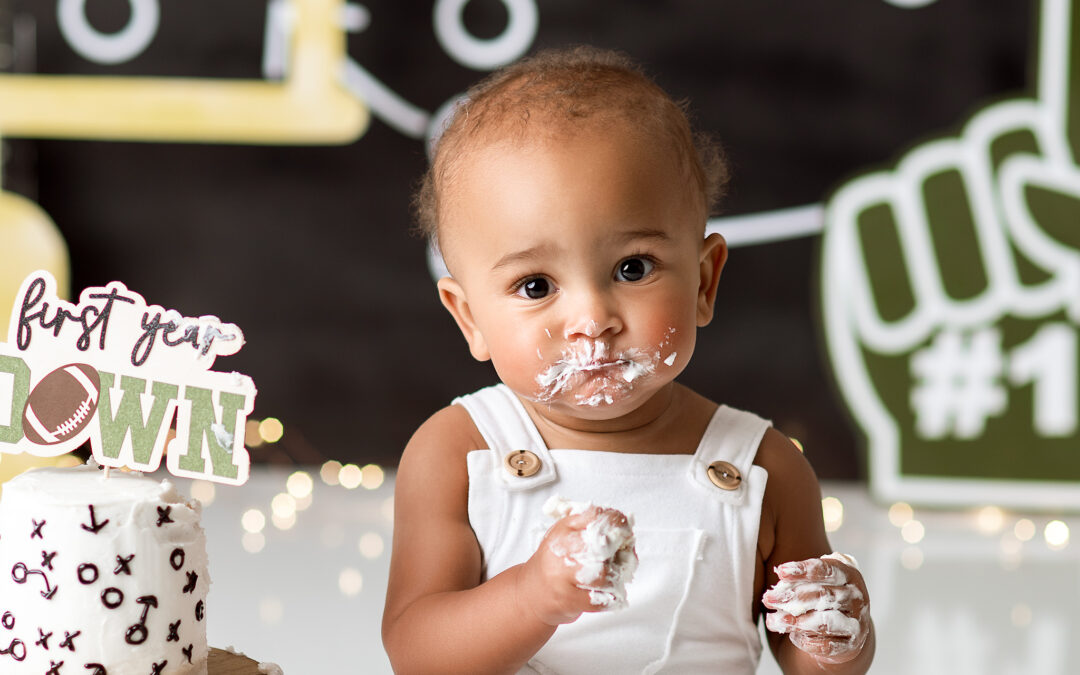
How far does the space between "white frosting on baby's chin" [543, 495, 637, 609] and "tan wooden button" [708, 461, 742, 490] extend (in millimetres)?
239

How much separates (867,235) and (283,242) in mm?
1334

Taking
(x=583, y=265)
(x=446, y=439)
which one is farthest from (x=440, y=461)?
(x=583, y=265)

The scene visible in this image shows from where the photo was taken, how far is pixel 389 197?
2750mm

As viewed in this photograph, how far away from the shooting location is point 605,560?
2.81 ft

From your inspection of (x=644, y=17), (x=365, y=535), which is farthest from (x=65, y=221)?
(x=644, y=17)

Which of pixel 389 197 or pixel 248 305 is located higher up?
pixel 389 197

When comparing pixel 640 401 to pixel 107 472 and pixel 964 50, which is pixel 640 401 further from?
pixel 964 50

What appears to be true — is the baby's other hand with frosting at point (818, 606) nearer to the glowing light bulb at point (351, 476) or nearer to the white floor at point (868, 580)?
the white floor at point (868, 580)

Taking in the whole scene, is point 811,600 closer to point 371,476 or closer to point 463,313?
point 463,313

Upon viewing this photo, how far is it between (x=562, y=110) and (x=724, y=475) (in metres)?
0.36

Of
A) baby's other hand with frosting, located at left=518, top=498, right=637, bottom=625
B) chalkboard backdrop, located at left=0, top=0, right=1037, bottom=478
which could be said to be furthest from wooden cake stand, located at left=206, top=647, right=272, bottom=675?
chalkboard backdrop, located at left=0, top=0, right=1037, bottom=478

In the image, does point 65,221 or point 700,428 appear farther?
point 65,221

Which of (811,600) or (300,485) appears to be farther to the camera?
(300,485)

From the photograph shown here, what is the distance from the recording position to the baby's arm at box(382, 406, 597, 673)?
894 mm
